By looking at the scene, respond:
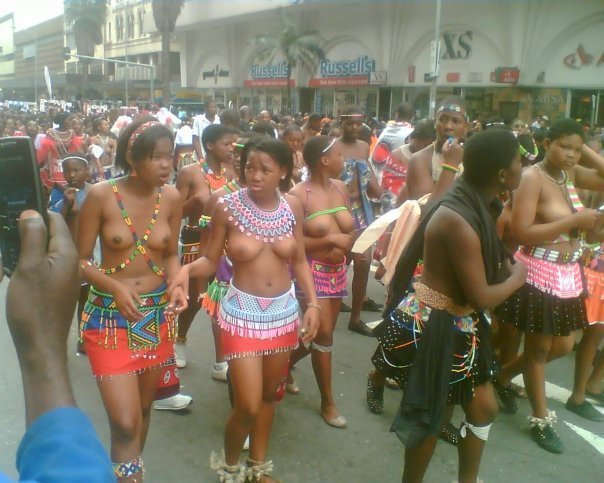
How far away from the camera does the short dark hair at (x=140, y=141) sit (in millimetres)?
3096

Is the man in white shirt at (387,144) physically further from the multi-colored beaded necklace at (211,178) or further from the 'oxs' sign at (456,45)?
the 'oxs' sign at (456,45)

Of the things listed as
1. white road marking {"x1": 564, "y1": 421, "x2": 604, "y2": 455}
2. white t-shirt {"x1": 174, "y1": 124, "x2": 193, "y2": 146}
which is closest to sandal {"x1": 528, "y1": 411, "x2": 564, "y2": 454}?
white road marking {"x1": 564, "y1": 421, "x2": 604, "y2": 455}

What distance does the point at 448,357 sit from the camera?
9.44 feet

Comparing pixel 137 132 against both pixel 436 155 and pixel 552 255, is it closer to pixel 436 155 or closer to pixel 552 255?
pixel 436 155

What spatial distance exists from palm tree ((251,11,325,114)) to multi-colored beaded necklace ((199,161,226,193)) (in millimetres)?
29287

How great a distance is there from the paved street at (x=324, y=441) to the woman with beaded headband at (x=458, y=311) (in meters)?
0.64

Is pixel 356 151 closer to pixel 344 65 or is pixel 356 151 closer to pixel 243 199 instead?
pixel 243 199

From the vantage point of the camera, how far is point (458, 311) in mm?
2947

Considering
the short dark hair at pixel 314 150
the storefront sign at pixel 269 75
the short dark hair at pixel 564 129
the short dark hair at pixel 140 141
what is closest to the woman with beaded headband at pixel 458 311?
the short dark hair at pixel 564 129

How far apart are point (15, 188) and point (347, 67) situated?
31897mm

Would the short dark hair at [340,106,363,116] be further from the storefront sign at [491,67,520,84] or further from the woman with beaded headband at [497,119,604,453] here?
the storefront sign at [491,67,520,84]

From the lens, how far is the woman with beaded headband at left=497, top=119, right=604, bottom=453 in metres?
3.73

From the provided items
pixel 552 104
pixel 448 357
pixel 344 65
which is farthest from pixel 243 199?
pixel 344 65

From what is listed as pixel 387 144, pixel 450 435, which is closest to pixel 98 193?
pixel 450 435
